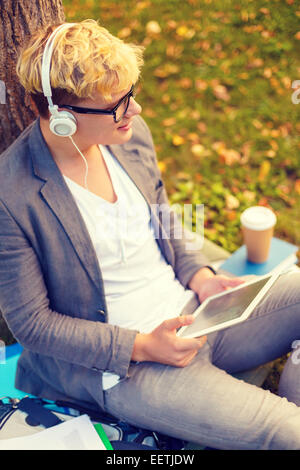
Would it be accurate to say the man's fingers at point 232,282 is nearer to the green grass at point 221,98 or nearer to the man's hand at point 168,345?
the man's hand at point 168,345

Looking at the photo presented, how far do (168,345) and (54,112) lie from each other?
1032mm

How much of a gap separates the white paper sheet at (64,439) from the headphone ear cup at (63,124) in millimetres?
1256

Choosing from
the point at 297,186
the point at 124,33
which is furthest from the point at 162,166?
the point at 124,33

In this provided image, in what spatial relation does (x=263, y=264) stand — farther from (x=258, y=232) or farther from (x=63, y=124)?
(x=63, y=124)

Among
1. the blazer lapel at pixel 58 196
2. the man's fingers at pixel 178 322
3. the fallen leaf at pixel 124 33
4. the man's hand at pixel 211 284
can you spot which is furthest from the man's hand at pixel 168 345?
the fallen leaf at pixel 124 33

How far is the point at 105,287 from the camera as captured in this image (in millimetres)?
2131

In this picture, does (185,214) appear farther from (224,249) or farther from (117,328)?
(117,328)

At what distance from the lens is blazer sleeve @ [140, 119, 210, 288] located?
7.96ft

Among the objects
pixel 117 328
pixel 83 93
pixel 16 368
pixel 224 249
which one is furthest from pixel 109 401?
pixel 224 249

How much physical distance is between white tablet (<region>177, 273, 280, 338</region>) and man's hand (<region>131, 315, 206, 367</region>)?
5cm

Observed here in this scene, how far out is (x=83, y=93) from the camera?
1.75 metres

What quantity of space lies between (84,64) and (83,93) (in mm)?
101

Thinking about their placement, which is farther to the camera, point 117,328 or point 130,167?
point 130,167
